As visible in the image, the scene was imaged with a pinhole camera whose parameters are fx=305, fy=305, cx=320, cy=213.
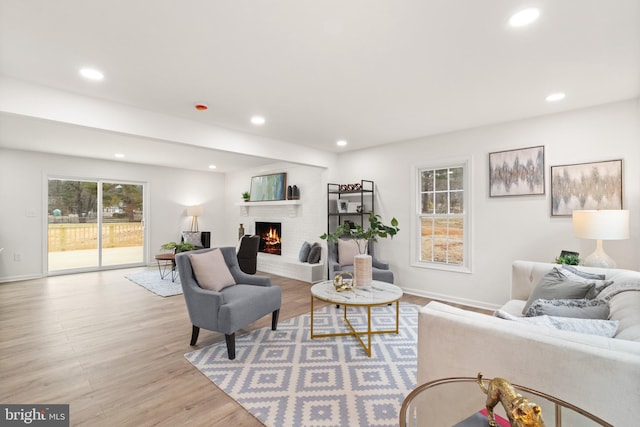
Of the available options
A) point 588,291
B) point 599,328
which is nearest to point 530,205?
point 588,291

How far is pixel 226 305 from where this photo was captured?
2602 mm

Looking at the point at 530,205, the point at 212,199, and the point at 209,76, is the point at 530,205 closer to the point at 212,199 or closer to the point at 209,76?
the point at 209,76

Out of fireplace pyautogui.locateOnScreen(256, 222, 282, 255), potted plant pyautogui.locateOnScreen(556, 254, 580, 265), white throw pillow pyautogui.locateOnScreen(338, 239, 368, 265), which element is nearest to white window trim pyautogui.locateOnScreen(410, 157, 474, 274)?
white throw pillow pyautogui.locateOnScreen(338, 239, 368, 265)

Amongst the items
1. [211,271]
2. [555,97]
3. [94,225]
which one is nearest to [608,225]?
[555,97]

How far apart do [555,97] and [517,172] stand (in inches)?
37.5

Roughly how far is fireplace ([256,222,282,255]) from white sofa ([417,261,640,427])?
5541mm

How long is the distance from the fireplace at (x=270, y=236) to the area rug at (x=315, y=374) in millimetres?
3661

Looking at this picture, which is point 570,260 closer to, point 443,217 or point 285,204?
point 443,217

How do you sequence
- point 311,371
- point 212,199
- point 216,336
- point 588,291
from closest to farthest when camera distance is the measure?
point 588,291
point 311,371
point 216,336
point 212,199

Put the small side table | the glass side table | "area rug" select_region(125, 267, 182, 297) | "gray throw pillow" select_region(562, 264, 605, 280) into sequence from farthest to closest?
1. the small side table
2. "area rug" select_region(125, 267, 182, 297)
3. "gray throw pillow" select_region(562, 264, 605, 280)
4. the glass side table

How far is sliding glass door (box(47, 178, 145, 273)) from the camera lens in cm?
616

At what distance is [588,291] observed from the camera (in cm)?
202

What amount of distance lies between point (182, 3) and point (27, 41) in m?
1.23

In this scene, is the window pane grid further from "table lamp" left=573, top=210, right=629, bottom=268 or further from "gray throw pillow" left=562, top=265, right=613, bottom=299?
"gray throw pillow" left=562, top=265, right=613, bottom=299
